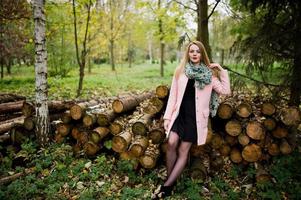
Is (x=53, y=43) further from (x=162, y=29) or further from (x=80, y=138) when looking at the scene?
(x=80, y=138)

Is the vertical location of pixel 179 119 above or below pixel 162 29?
below

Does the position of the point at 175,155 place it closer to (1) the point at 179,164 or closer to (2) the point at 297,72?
(1) the point at 179,164

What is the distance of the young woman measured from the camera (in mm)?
4816

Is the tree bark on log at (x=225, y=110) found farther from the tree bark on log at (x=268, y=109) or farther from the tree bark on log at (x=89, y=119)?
the tree bark on log at (x=89, y=119)

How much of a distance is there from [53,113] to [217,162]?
3673 millimetres

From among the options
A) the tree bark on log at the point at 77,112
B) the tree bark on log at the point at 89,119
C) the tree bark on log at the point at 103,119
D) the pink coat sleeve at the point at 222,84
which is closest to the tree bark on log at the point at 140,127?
the tree bark on log at the point at 103,119

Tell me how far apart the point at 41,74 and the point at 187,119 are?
9.65 ft

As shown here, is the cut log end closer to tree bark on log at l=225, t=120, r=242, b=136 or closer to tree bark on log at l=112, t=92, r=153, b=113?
tree bark on log at l=112, t=92, r=153, b=113

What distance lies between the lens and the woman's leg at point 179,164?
15.6ft

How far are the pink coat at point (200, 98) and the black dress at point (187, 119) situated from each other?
7 centimetres

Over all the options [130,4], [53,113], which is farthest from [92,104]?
[130,4]

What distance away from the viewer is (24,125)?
606 centimetres

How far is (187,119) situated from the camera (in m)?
A: 4.90

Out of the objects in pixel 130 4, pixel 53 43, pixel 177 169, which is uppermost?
pixel 130 4
